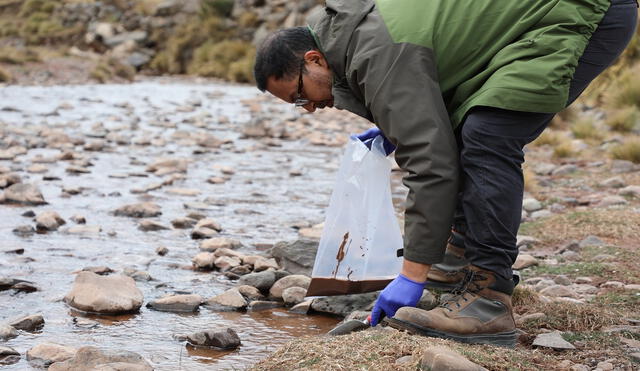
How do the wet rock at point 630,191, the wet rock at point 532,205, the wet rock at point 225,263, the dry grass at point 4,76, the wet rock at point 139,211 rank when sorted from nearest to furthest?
the wet rock at point 225,263 → the wet rock at point 139,211 → the wet rock at point 532,205 → the wet rock at point 630,191 → the dry grass at point 4,76

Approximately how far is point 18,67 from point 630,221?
1415 centimetres

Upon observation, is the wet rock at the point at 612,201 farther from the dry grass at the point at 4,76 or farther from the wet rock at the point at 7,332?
the dry grass at the point at 4,76

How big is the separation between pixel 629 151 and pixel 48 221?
4.57m

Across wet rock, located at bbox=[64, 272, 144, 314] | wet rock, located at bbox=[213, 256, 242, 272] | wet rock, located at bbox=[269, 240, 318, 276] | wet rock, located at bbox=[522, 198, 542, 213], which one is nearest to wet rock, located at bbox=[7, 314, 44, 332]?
wet rock, located at bbox=[64, 272, 144, 314]

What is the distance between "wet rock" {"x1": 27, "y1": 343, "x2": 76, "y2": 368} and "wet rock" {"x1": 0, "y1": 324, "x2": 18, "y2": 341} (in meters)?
0.21

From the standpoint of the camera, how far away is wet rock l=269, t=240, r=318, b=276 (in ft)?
11.7

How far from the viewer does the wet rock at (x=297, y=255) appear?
3572mm

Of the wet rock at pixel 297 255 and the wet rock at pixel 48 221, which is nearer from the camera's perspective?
the wet rock at pixel 297 255

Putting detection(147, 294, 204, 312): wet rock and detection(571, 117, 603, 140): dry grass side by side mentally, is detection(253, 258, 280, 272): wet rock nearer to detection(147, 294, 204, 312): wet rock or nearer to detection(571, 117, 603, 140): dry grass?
detection(147, 294, 204, 312): wet rock

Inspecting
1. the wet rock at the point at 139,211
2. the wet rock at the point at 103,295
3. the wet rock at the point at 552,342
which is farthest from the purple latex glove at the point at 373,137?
the wet rock at the point at 139,211

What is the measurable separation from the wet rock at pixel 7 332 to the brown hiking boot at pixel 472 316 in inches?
48.3

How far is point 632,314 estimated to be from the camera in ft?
9.27

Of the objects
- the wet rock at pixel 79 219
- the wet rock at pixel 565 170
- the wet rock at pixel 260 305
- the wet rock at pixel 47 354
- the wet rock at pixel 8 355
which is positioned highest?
the wet rock at pixel 47 354

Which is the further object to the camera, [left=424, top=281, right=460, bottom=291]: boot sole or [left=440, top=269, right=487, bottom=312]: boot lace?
[left=424, top=281, right=460, bottom=291]: boot sole
